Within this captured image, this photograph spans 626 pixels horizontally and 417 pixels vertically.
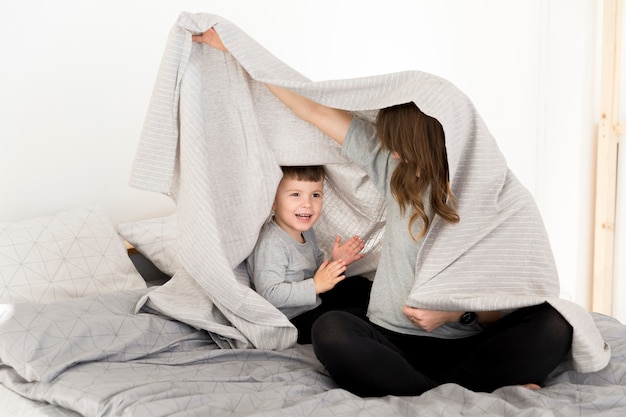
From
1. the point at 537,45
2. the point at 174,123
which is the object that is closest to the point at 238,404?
the point at 174,123

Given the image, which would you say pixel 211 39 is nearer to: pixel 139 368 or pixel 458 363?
pixel 139 368

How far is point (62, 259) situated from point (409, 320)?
3.40 feet

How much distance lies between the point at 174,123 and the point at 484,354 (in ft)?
3.00

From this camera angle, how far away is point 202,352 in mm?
1946

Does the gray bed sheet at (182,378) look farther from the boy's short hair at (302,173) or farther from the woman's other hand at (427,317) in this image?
the boy's short hair at (302,173)

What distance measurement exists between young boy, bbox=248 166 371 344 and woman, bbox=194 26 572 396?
16 cm

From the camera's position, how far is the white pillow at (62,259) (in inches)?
87.5

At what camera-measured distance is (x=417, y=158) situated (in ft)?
6.08

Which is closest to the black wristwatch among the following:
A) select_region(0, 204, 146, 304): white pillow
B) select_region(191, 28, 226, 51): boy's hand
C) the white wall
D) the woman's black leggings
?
the woman's black leggings

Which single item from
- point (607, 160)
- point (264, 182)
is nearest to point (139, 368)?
point (264, 182)

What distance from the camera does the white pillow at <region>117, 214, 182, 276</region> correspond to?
251cm

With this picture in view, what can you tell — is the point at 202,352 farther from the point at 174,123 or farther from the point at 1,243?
the point at 1,243

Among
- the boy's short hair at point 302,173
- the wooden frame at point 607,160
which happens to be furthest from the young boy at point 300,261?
the wooden frame at point 607,160

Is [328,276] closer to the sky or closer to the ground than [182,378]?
closer to the sky
